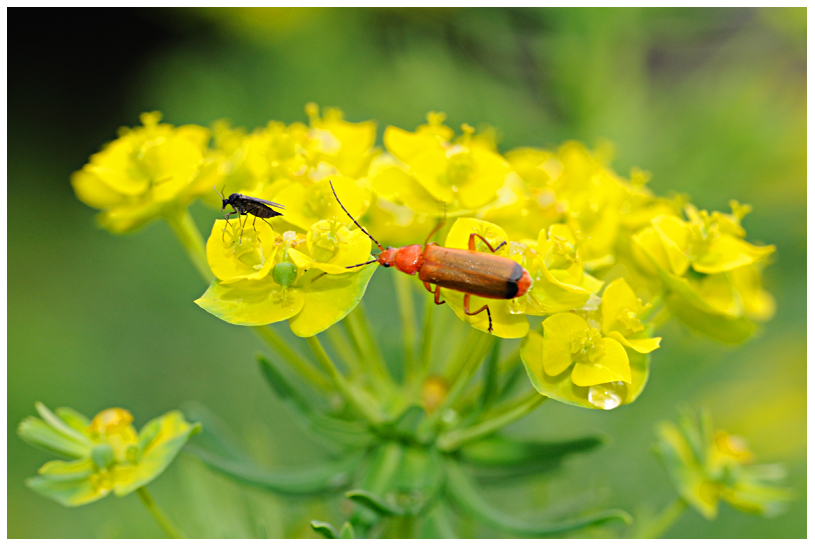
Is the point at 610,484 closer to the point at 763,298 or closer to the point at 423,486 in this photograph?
the point at 763,298

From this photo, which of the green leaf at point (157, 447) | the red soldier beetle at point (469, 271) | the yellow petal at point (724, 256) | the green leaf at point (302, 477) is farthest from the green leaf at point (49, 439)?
the yellow petal at point (724, 256)

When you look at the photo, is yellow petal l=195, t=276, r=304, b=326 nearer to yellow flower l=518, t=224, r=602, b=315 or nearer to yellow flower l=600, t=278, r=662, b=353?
yellow flower l=518, t=224, r=602, b=315

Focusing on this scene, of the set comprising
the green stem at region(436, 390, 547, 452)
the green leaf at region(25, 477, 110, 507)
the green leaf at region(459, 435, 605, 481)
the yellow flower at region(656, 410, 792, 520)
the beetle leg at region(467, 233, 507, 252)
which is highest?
the beetle leg at region(467, 233, 507, 252)

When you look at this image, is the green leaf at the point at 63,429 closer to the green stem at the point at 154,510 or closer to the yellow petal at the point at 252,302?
the green stem at the point at 154,510

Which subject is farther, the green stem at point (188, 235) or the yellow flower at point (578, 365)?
the green stem at point (188, 235)

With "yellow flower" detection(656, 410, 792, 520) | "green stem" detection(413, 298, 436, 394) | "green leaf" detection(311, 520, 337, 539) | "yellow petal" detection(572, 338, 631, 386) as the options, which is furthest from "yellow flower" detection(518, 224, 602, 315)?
"yellow flower" detection(656, 410, 792, 520)

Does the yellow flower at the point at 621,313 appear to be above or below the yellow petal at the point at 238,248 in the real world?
below

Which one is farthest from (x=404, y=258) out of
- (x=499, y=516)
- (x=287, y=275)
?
(x=499, y=516)
